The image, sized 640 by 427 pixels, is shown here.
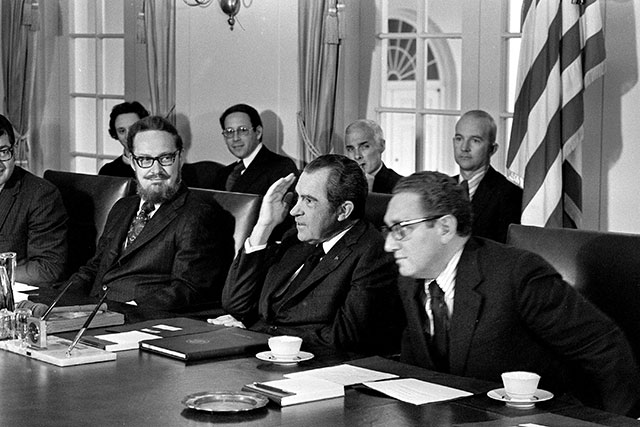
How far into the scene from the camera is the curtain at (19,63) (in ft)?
28.6

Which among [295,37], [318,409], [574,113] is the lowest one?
[318,409]

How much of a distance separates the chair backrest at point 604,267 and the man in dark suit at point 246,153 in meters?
3.34

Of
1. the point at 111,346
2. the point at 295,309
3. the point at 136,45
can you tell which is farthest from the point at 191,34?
the point at 111,346

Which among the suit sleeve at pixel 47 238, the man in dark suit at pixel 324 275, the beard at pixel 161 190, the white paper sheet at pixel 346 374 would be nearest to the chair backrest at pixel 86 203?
the suit sleeve at pixel 47 238

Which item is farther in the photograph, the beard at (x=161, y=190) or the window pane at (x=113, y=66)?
the window pane at (x=113, y=66)

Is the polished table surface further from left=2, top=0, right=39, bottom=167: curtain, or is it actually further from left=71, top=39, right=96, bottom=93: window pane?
left=71, top=39, right=96, bottom=93: window pane

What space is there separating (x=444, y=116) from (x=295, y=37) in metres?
1.13

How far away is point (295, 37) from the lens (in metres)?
7.05

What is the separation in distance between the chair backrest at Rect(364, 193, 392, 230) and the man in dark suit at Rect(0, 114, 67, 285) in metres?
1.76

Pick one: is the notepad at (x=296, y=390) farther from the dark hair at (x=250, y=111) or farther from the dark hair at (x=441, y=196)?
the dark hair at (x=250, y=111)

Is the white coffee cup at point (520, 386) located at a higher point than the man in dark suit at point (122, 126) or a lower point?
lower

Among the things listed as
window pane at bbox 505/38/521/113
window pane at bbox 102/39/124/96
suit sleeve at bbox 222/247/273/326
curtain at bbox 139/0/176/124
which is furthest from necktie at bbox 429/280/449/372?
window pane at bbox 102/39/124/96

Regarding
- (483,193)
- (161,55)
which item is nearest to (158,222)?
(483,193)

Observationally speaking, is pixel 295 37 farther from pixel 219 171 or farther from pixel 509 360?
pixel 509 360
